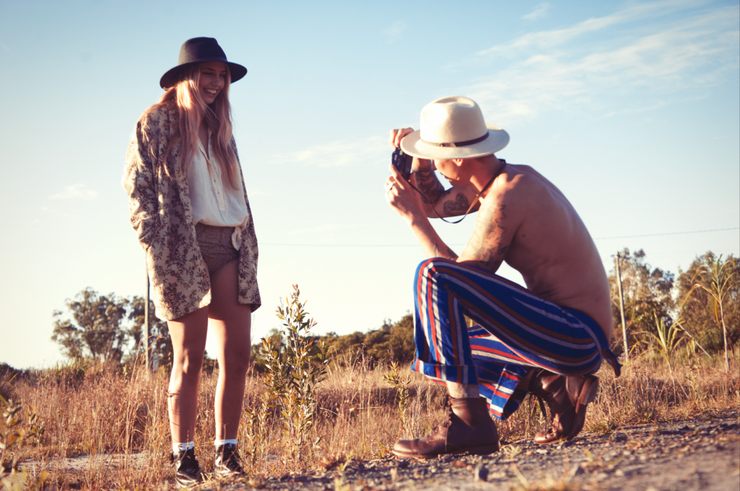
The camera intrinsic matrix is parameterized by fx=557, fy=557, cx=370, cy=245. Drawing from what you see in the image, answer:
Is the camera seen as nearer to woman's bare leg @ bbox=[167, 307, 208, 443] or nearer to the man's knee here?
the man's knee

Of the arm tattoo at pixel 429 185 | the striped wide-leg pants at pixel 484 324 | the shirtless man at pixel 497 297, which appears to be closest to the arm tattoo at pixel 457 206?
the arm tattoo at pixel 429 185

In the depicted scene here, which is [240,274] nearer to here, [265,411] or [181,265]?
[181,265]

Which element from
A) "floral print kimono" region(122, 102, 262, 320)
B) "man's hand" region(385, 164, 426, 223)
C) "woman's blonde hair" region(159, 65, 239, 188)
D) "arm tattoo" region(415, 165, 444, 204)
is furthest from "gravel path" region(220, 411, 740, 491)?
"woman's blonde hair" region(159, 65, 239, 188)

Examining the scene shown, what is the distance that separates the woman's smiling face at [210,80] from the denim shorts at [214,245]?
831mm

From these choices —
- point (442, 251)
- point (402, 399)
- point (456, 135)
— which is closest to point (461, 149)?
point (456, 135)

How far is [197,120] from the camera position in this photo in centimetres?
319

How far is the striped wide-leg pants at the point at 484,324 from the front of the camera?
8.66ft

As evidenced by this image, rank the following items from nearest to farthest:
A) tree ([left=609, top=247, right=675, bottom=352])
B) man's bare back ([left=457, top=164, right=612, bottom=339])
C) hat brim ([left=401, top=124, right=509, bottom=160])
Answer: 1. man's bare back ([left=457, top=164, right=612, bottom=339])
2. hat brim ([left=401, top=124, right=509, bottom=160])
3. tree ([left=609, top=247, right=675, bottom=352])

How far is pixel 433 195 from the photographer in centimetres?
368

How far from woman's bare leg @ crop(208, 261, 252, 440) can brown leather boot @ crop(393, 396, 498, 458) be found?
1.01 meters

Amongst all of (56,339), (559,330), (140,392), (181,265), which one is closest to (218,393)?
(181,265)

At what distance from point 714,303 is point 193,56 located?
24.7 ft

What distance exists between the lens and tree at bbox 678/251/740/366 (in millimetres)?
7742

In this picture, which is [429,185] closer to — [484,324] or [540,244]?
[540,244]
